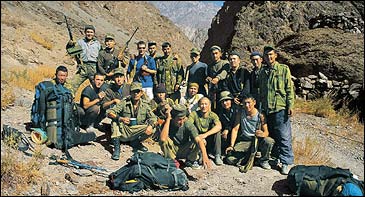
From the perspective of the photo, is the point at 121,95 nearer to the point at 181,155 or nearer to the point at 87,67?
the point at 87,67

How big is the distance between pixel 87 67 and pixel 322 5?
9.36 meters

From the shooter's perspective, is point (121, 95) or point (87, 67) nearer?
point (121, 95)

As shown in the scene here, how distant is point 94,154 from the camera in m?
6.80

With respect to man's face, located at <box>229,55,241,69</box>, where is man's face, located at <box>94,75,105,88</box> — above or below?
below

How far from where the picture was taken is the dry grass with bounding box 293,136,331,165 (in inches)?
287

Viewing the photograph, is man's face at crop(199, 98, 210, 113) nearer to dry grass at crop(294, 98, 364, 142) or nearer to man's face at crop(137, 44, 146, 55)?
man's face at crop(137, 44, 146, 55)

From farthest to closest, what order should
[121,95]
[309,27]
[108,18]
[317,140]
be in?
1. [108,18]
2. [309,27]
3. [317,140]
4. [121,95]

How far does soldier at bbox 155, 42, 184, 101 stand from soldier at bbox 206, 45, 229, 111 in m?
0.78

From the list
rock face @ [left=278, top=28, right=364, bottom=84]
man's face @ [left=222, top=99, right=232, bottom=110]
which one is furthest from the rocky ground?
rock face @ [left=278, top=28, right=364, bottom=84]

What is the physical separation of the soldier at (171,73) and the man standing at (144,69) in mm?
170

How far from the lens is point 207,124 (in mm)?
6387

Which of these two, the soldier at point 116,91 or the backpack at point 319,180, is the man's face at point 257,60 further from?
the soldier at point 116,91

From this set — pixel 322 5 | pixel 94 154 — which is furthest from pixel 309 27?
pixel 94 154

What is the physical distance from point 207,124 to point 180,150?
590 millimetres
